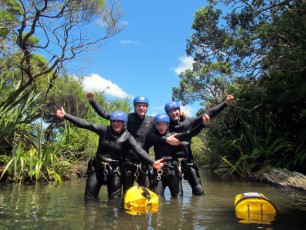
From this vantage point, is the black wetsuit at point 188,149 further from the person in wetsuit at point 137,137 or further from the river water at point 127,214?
the river water at point 127,214

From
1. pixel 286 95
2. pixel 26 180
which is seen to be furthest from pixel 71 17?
pixel 286 95

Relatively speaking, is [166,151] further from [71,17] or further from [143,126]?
[71,17]

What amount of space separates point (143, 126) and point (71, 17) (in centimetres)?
718

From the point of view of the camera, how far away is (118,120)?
671 centimetres

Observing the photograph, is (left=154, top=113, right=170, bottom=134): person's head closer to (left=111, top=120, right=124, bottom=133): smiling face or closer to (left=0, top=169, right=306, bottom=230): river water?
(left=111, top=120, right=124, bottom=133): smiling face

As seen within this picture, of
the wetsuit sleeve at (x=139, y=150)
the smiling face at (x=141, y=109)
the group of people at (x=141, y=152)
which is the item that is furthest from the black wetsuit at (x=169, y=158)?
the smiling face at (x=141, y=109)

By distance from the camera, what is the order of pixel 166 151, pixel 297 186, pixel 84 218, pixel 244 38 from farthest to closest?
pixel 244 38 < pixel 297 186 < pixel 166 151 < pixel 84 218

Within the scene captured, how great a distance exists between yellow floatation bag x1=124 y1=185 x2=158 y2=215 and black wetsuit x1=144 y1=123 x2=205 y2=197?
89 cm

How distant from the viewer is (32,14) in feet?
38.9

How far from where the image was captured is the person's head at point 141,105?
7133mm

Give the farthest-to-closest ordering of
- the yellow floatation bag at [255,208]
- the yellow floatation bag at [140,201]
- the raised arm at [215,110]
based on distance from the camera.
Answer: the raised arm at [215,110] < the yellow floatation bag at [140,201] < the yellow floatation bag at [255,208]

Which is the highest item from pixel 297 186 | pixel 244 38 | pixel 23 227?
pixel 244 38

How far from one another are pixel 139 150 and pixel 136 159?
45cm

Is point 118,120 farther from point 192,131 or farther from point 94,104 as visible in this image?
point 192,131
